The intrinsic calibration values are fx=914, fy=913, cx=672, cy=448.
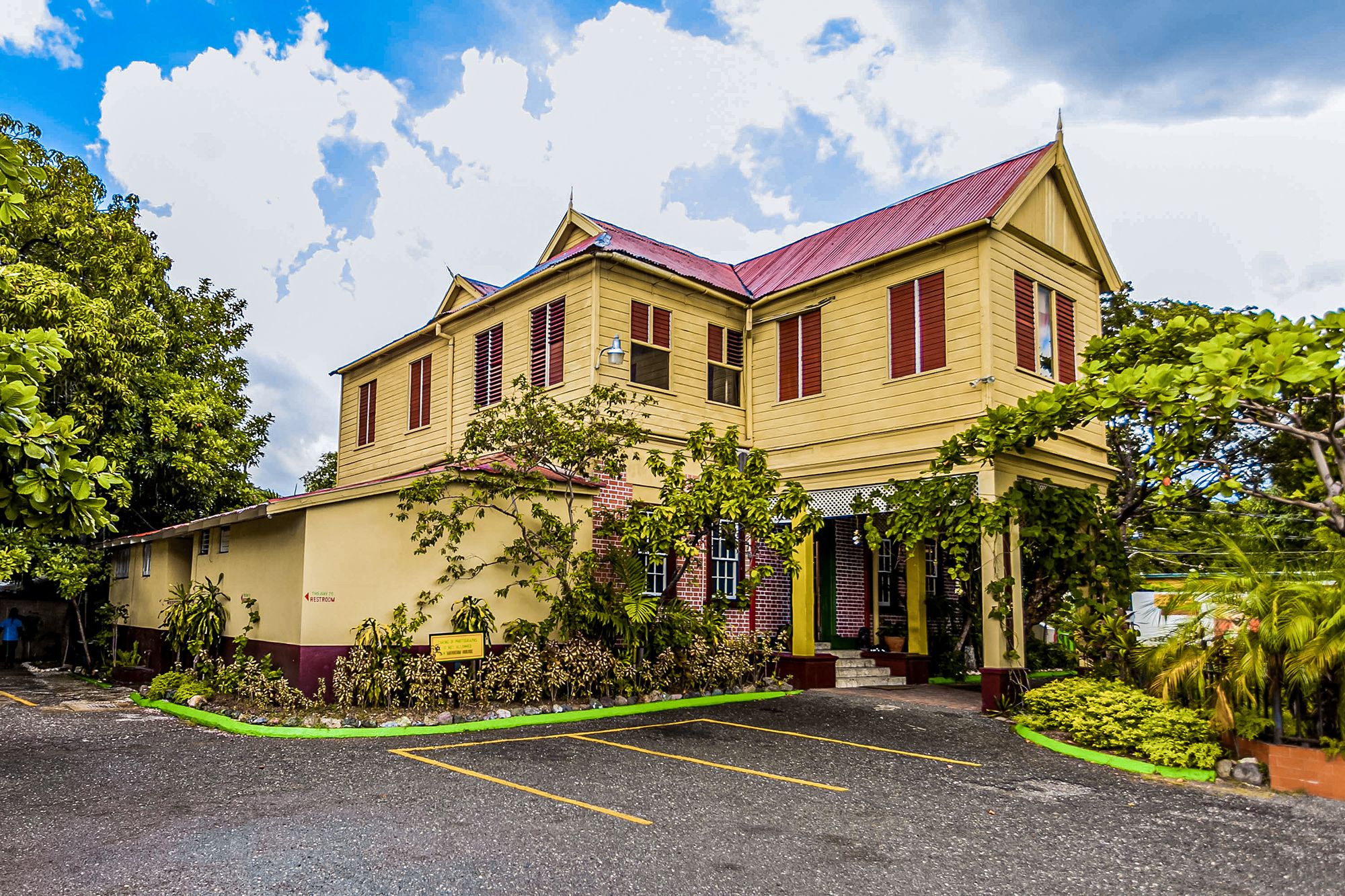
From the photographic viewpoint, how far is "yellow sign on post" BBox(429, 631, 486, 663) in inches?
466

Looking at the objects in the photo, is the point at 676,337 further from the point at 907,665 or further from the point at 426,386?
the point at 907,665

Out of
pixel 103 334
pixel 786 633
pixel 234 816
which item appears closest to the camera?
pixel 234 816

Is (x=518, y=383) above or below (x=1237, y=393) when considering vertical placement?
above

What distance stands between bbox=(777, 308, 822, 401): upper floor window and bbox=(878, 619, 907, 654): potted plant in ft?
17.4

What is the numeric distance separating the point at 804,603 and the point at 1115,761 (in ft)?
20.6

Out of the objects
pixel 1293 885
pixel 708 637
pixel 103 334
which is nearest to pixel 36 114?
pixel 103 334

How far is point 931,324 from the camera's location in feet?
45.1

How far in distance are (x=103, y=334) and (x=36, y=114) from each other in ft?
20.7

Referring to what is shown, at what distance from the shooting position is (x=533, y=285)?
16.2 metres

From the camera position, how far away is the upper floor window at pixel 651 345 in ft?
50.1

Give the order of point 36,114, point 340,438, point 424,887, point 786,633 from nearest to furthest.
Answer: point 424,887 < point 786,633 < point 36,114 < point 340,438

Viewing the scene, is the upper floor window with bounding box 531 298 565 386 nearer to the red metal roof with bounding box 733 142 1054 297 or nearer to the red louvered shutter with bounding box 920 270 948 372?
the red metal roof with bounding box 733 142 1054 297

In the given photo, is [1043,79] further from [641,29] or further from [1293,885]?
[1293,885]

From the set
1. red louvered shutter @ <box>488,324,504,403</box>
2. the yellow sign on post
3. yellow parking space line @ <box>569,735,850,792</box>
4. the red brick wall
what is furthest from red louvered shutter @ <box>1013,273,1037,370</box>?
red louvered shutter @ <box>488,324,504,403</box>
